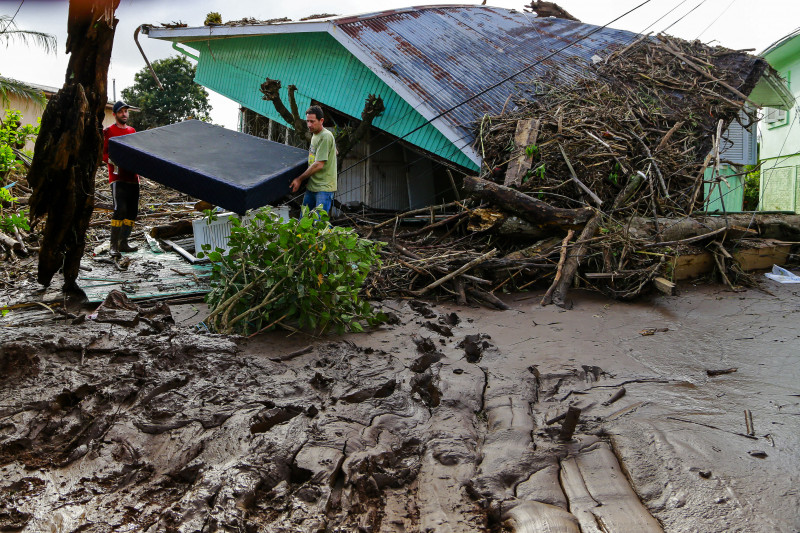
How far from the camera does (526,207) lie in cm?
772

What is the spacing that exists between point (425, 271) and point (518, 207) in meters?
1.67

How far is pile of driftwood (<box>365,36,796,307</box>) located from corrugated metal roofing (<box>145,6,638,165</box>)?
57 centimetres

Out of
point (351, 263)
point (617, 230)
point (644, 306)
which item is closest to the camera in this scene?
point (351, 263)

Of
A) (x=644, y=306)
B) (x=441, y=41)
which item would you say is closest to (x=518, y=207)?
(x=644, y=306)

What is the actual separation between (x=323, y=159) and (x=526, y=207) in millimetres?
2738

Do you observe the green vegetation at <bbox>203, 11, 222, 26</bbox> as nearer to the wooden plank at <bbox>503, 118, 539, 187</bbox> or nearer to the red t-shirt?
the red t-shirt

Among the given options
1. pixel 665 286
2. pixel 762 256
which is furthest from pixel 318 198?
pixel 762 256

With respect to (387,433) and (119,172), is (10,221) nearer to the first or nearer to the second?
(119,172)

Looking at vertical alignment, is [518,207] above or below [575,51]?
below

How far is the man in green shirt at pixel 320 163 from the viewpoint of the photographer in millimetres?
7207

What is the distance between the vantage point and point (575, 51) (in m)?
13.8

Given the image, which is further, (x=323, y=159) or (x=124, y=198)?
(x=124, y=198)

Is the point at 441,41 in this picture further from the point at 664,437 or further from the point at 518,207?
the point at 664,437

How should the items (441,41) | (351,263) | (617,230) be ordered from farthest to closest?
(441,41) < (617,230) < (351,263)
